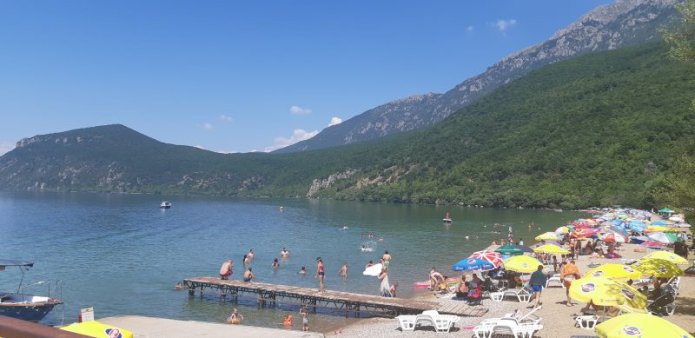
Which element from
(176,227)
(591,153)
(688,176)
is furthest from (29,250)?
(591,153)

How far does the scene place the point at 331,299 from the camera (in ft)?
90.7

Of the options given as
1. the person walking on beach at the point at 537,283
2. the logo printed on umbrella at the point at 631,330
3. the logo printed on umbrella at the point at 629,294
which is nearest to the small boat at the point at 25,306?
the person walking on beach at the point at 537,283

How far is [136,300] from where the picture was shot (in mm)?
31125

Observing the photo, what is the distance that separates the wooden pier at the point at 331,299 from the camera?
2486 cm

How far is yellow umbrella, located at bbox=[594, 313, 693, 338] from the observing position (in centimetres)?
1152

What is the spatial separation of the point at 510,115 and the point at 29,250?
165 meters

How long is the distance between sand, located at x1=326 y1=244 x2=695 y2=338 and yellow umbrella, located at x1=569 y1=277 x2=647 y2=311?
1312 mm

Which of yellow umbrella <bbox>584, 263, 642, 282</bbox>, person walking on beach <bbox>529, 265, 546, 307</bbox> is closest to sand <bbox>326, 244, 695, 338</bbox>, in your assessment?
person walking on beach <bbox>529, 265, 546, 307</bbox>

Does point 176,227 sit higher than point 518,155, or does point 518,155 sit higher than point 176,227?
point 518,155

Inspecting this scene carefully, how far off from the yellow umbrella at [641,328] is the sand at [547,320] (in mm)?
6028

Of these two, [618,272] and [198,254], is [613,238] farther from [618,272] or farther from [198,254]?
[198,254]

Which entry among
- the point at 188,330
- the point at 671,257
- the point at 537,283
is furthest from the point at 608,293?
the point at 188,330

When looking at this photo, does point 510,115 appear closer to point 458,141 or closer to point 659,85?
point 458,141

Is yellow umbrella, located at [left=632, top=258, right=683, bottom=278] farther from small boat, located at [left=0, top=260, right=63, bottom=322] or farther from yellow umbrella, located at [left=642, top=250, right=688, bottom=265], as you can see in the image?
small boat, located at [left=0, top=260, right=63, bottom=322]
